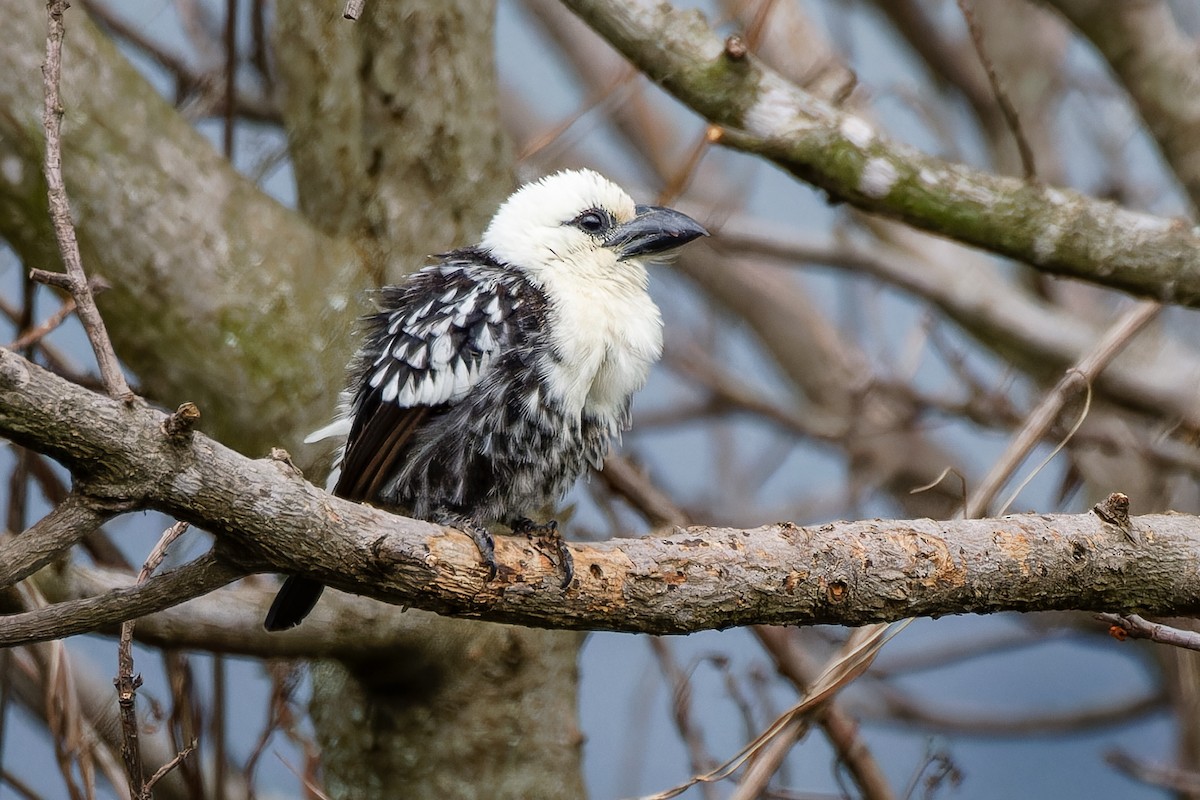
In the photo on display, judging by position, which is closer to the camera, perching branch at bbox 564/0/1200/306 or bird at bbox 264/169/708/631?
bird at bbox 264/169/708/631

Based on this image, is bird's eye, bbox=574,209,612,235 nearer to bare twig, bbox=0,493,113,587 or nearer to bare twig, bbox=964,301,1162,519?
bare twig, bbox=964,301,1162,519

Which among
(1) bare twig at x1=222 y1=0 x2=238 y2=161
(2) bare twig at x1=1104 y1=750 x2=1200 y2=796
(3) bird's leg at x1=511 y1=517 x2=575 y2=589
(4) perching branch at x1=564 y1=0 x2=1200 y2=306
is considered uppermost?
(1) bare twig at x1=222 y1=0 x2=238 y2=161

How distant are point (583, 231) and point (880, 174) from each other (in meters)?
0.65

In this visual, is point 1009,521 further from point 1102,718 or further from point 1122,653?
point 1122,653

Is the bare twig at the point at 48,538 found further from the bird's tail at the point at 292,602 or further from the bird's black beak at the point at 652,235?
the bird's black beak at the point at 652,235

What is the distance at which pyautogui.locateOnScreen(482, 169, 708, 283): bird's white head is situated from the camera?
262cm

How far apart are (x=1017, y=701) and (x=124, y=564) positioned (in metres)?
4.32

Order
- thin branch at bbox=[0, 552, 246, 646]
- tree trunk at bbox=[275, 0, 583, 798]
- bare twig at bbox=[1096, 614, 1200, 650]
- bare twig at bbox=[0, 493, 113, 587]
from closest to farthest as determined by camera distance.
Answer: bare twig at bbox=[0, 493, 113, 587]
thin branch at bbox=[0, 552, 246, 646]
bare twig at bbox=[1096, 614, 1200, 650]
tree trunk at bbox=[275, 0, 583, 798]

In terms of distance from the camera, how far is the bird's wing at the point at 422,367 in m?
2.36

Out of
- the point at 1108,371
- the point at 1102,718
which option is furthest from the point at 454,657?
the point at 1102,718

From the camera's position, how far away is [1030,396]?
5395 millimetres

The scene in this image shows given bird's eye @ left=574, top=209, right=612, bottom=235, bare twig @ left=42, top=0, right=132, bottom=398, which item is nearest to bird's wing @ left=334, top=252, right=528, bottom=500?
bird's eye @ left=574, top=209, right=612, bottom=235

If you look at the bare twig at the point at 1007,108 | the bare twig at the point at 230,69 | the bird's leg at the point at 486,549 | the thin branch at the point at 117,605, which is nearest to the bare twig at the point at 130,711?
the thin branch at the point at 117,605

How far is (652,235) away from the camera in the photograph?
265 cm
